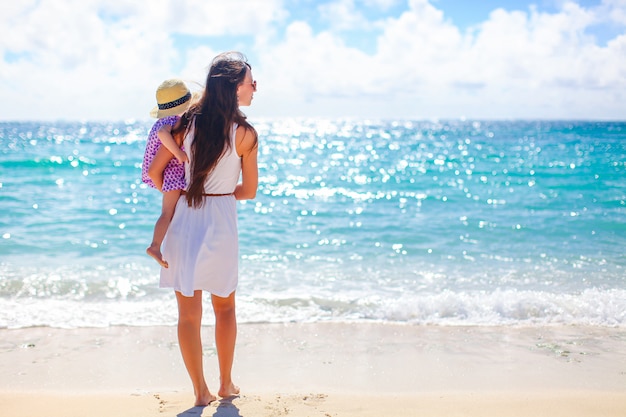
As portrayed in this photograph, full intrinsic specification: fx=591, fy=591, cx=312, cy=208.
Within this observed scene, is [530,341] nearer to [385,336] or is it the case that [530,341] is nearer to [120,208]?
[385,336]

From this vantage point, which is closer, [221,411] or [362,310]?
[221,411]

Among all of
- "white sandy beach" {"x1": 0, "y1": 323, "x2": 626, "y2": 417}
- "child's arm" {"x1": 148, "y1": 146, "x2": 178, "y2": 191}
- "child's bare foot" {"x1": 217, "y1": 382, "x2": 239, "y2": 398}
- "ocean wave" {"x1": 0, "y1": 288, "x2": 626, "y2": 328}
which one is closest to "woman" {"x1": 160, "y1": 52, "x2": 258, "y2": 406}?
"child's arm" {"x1": 148, "y1": 146, "x2": 178, "y2": 191}

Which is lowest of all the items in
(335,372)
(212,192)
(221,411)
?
(335,372)

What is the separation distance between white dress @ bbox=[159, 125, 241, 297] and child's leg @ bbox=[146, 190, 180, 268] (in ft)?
0.09

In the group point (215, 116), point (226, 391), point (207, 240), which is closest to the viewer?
point (215, 116)

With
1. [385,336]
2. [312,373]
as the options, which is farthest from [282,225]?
[312,373]

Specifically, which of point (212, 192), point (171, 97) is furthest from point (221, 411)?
point (171, 97)

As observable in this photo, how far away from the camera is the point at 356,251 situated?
29.8ft

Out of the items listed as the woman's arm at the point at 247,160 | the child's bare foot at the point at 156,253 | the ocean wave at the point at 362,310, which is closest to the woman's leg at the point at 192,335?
the child's bare foot at the point at 156,253

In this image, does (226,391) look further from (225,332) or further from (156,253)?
(156,253)

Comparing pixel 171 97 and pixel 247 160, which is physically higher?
pixel 171 97

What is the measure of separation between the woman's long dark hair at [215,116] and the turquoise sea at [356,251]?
297cm

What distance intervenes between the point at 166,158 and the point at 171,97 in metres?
0.32

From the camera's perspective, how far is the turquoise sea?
5.98 metres
